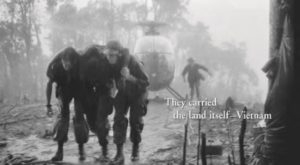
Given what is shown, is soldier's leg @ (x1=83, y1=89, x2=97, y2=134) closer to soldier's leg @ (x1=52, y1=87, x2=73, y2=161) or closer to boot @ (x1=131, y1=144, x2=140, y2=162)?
soldier's leg @ (x1=52, y1=87, x2=73, y2=161)

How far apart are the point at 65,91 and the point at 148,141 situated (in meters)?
2.82

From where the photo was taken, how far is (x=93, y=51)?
19.8 ft

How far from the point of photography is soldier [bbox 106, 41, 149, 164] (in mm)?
5922

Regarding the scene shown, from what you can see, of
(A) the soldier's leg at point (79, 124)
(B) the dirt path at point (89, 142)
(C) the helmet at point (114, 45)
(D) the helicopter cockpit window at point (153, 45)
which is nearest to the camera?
(C) the helmet at point (114, 45)

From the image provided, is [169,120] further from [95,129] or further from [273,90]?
[273,90]

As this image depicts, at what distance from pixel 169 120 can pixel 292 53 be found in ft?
26.5

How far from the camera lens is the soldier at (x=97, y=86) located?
6.05 metres

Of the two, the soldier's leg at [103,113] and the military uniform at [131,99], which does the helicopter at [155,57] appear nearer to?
the military uniform at [131,99]

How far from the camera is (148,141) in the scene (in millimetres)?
8312

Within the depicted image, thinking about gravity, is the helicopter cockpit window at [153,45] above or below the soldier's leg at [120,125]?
above

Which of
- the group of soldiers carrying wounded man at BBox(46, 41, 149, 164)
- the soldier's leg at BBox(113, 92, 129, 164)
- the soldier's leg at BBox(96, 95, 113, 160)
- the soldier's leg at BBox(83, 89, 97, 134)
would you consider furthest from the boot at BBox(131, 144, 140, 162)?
the soldier's leg at BBox(83, 89, 97, 134)

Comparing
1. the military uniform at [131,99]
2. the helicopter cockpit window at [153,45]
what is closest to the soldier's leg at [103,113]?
the military uniform at [131,99]

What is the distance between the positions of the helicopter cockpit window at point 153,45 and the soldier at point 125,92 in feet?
33.0

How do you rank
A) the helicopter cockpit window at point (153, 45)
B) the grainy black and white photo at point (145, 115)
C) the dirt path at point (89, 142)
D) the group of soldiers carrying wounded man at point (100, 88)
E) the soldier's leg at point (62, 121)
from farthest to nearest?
the helicopter cockpit window at point (153, 45) → the dirt path at point (89, 142) → the soldier's leg at point (62, 121) → the group of soldiers carrying wounded man at point (100, 88) → the grainy black and white photo at point (145, 115)
